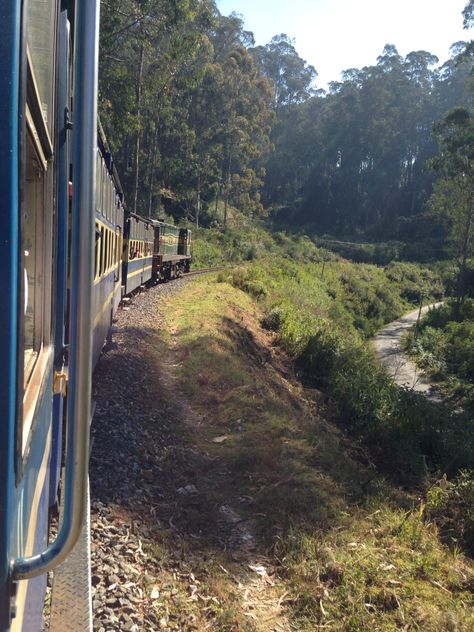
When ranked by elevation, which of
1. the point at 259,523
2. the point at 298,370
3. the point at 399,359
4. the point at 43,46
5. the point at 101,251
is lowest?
the point at 399,359

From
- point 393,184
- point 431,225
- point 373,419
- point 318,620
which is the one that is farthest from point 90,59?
point 393,184

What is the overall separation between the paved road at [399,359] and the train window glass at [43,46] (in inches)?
578

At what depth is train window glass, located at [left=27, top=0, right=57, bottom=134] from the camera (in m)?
1.75

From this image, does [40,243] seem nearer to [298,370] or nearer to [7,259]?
[7,259]

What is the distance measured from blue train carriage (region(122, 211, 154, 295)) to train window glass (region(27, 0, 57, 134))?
11719 mm

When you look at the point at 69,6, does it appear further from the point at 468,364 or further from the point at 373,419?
the point at 468,364

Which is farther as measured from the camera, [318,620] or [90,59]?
[318,620]

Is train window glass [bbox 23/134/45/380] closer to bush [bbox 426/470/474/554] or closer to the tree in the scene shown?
bush [bbox 426/470/474/554]

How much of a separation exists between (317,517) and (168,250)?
20.0 metres

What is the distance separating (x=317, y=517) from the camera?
5871 millimetres

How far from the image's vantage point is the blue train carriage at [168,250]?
74.7 feet

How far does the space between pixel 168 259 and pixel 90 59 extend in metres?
23.6

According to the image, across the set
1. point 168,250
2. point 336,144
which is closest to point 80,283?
point 168,250

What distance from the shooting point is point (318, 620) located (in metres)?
4.46
